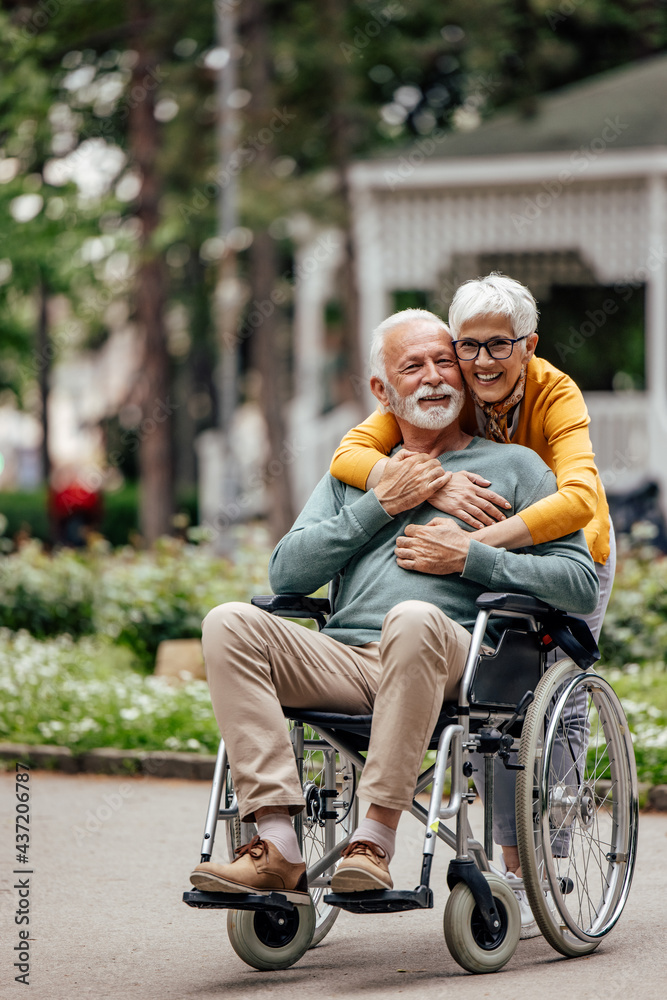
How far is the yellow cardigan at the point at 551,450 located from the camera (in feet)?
12.0

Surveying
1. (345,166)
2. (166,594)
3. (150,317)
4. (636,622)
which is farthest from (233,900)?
(150,317)

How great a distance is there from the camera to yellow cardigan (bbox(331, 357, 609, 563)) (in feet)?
12.0

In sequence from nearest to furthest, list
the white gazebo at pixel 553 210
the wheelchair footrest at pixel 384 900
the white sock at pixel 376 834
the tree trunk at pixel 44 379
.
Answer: the wheelchair footrest at pixel 384 900
the white sock at pixel 376 834
the white gazebo at pixel 553 210
the tree trunk at pixel 44 379

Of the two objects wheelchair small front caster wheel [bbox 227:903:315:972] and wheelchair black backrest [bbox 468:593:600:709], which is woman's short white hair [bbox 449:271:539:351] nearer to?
wheelchair black backrest [bbox 468:593:600:709]

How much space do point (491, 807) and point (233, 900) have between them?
0.71m

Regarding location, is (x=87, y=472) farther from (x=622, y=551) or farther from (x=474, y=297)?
(x=474, y=297)

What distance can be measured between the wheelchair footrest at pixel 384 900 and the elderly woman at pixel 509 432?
0.75m

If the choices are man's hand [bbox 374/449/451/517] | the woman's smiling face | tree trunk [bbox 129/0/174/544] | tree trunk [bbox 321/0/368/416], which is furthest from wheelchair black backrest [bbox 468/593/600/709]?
tree trunk [bbox 129/0/174/544]

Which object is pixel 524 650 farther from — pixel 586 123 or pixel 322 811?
pixel 586 123

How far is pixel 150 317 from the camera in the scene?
833 inches

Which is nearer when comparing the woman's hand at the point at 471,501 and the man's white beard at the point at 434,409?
the woman's hand at the point at 471,501

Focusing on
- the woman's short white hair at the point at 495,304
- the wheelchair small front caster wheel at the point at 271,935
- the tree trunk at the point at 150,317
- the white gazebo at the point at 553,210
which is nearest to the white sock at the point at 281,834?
the wheelchair small front caster wheel at the point at 271,935

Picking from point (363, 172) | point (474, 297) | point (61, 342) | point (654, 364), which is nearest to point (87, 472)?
point (61, 342)

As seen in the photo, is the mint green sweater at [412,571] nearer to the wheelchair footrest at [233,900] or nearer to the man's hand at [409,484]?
the man's hand at [409,484]
